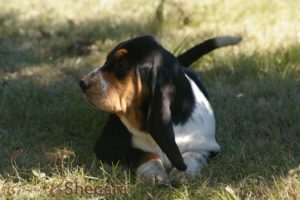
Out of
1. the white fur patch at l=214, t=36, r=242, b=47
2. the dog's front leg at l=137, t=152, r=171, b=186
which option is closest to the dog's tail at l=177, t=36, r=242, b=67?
the white fur patch at l=214, t=36, r=242, b=47

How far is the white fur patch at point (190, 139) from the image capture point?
3.56m

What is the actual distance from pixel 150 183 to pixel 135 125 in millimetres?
343

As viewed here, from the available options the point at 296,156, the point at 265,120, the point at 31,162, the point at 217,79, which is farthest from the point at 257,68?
the point at 31,162

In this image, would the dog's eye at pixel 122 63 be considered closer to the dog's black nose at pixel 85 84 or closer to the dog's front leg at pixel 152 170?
the dog's black nose at pixel 85 84

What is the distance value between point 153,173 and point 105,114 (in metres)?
1.13

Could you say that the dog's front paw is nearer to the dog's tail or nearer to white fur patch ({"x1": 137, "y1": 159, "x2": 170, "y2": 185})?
white fur patch ({"x1": 137, "y1": 159, "x2": 170, "y2": 185})

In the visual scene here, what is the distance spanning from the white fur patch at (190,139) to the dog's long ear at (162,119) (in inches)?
6.6

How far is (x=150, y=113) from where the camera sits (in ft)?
11.0

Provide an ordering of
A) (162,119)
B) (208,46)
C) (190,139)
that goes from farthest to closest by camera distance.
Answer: (208,46) → (190,139) → (162,119)

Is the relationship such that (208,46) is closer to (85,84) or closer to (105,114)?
(105,114)

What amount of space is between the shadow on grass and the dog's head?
1.54ft

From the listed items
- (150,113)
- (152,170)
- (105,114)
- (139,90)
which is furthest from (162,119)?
(105,114)

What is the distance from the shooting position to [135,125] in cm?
347

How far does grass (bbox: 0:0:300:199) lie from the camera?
342cm
